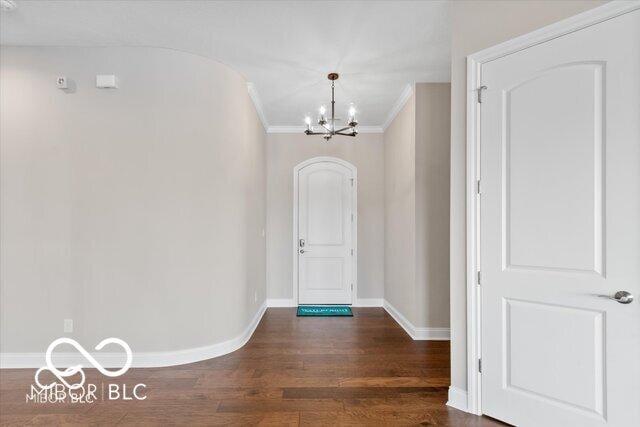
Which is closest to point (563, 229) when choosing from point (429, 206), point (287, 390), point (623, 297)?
point (623, 297)

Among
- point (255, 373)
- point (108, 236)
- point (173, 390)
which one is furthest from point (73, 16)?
point (255, 373)

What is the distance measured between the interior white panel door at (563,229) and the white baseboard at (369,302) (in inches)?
123

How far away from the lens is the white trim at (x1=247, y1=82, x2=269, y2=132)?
4.00m

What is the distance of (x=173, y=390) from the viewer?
2.63m

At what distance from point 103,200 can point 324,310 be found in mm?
3265

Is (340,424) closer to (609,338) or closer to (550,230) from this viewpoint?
(609,338)

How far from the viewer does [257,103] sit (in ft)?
14.5

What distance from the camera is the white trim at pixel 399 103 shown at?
13.2 feet

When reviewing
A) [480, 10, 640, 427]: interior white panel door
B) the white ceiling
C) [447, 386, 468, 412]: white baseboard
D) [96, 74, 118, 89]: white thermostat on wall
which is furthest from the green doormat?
[96, 74, 118, 89]: white thermostat on wall

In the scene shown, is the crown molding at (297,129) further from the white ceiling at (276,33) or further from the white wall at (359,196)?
the white ceiling at (276,33)

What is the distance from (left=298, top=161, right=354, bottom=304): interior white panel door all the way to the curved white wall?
233 centimetres

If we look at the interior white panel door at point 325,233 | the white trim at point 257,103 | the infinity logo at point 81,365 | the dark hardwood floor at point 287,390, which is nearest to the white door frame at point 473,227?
the dark hardwood floor at point 287,390

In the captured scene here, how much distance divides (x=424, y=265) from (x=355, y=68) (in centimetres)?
233

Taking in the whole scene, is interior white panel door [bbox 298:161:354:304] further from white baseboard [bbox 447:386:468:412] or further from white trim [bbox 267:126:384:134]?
white baseboard [bbox 447:386:468:412]
